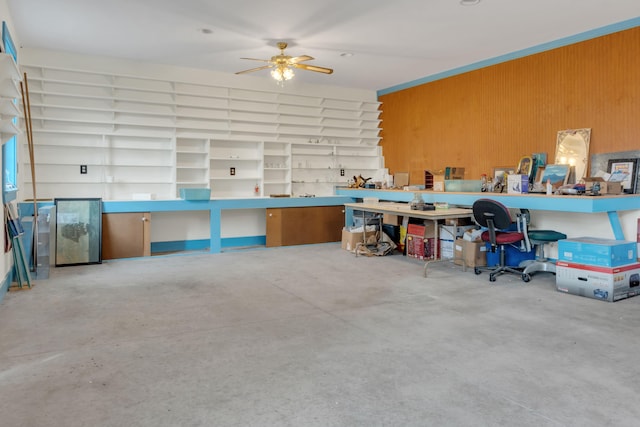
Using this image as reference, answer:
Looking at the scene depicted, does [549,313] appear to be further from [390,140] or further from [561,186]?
[390,140]

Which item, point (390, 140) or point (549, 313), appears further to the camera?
point (390, 140)

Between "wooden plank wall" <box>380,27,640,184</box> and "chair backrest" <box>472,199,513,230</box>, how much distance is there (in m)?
1.56

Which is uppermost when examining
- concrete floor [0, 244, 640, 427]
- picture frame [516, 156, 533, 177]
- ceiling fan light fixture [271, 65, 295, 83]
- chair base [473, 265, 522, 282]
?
ceiling fan light fixture [271, 65, 295, 83]

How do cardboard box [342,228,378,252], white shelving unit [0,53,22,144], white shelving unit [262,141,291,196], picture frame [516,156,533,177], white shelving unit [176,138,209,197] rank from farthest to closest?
white shelving unit [262,141,291,196]
white shelving unit [176,138,209,197]
cardboard box [342,228,378,252]
picture frame [516,156,533,177]
white shelving unit [0,53,22,144]

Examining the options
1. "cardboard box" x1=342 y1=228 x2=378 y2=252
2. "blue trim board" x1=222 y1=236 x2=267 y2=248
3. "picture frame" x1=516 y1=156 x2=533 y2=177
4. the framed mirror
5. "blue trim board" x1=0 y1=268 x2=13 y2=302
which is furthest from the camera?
"blue trim board" x1=222 y1=236 x2=267 y2=248

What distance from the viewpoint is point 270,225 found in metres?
7.40

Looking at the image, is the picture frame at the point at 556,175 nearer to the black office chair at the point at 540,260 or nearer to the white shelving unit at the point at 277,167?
the black office chair at the point at 540,260

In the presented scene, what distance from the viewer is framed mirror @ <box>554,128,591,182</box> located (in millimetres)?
5359

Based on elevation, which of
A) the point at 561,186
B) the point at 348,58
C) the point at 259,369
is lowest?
the point at 259,369

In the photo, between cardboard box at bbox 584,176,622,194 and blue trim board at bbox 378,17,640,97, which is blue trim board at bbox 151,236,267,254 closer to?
blue trim board at bbox 378,17,640,97

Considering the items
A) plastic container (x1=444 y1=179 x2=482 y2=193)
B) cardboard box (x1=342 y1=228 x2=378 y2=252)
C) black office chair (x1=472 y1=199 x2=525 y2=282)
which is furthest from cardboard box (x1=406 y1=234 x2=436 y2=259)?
black office chair (x1=472 y1=199 x2=525 y2=282)

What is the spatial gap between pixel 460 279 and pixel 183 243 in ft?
14.8

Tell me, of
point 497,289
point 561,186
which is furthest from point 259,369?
point 561,186

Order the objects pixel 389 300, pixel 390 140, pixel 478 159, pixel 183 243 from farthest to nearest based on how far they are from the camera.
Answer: pixel 390 140 → pixel 183 243 → pixel 478 159 → pixel 389 300
